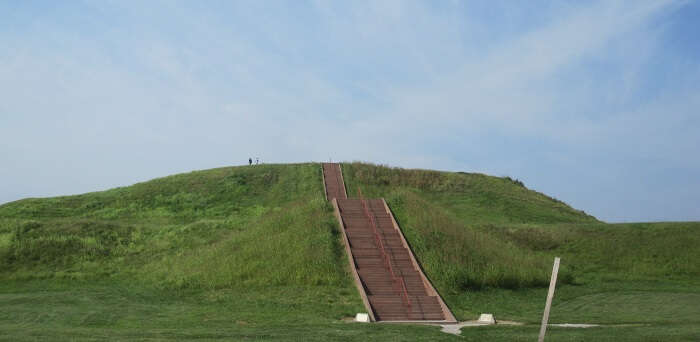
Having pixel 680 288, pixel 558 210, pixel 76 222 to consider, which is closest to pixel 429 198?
pixel 558 210

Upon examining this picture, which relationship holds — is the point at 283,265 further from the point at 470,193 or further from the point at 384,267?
the point at 470,193

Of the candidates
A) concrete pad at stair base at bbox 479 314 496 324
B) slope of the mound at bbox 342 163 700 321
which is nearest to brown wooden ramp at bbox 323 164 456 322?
slope of the mound at bbox 342 163 700 321

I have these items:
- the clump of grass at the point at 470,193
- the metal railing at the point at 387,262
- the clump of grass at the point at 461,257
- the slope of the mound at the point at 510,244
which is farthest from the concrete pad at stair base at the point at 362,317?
the clump of grass at the point at 470,193

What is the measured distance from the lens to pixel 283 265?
2394 cm

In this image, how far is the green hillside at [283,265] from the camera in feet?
58.9

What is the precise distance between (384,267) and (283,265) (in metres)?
4.00

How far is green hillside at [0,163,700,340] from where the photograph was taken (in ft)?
58.9

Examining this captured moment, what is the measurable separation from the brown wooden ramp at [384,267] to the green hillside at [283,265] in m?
0.56

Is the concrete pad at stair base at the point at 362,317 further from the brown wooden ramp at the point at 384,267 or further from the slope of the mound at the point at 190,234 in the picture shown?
the slope of the mound at the point at 190,234

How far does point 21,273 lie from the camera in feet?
88.3

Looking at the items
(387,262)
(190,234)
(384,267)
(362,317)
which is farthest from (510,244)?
(190,234)

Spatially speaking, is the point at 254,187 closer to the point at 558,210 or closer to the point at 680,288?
the point at 558,210

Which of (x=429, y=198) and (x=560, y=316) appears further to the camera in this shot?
(x=429, y=198)

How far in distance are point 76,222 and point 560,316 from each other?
25.6 m
